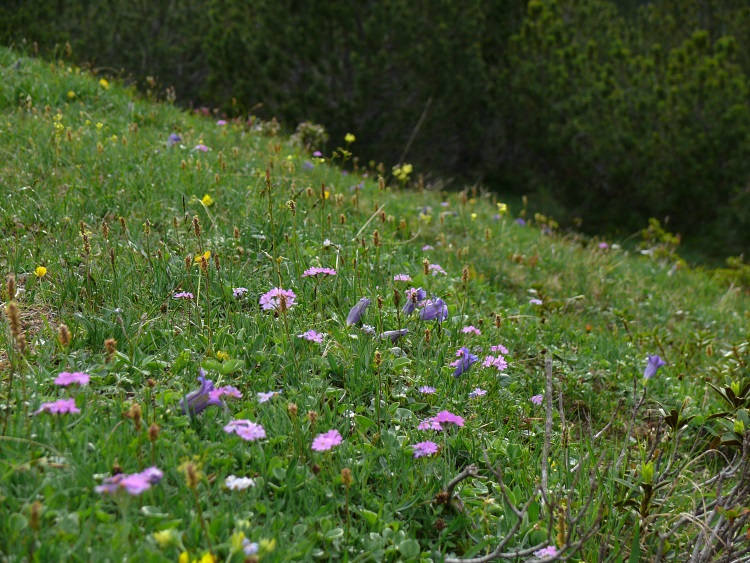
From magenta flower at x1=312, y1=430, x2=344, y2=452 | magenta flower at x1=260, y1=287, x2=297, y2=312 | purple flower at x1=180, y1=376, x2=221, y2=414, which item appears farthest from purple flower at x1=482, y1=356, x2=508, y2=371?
purple flower at x1=180, y1=376, x2=221, y2=414

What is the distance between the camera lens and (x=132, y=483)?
1.55 m

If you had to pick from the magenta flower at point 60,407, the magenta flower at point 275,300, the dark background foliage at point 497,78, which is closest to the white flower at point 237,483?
the magenta flower at point 60,407

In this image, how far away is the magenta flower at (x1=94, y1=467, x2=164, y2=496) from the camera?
1.54 metres

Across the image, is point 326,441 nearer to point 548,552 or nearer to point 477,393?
point 548,552

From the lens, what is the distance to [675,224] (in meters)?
11.0

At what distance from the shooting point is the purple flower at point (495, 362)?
2705 millimetres

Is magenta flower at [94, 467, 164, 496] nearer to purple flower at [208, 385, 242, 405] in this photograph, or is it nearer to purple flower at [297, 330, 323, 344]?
purple flower at [208, 385, 242, 405]

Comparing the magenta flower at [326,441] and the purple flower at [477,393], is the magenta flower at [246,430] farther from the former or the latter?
the purple flower at [477,393]

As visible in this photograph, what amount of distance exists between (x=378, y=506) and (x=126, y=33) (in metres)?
10.1

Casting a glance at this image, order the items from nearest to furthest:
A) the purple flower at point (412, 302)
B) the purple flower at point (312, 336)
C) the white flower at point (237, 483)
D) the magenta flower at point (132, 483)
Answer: the magenta flower at point (132, 483), the white flower at point (237, 483), the purple flower at point (312, 336), the purple flower at point (412, 302)

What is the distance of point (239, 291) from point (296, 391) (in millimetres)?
692

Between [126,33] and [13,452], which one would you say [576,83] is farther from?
[13,452]

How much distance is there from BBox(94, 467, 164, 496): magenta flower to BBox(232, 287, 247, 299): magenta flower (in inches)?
50.9

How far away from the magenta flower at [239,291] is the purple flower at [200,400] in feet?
2.72
